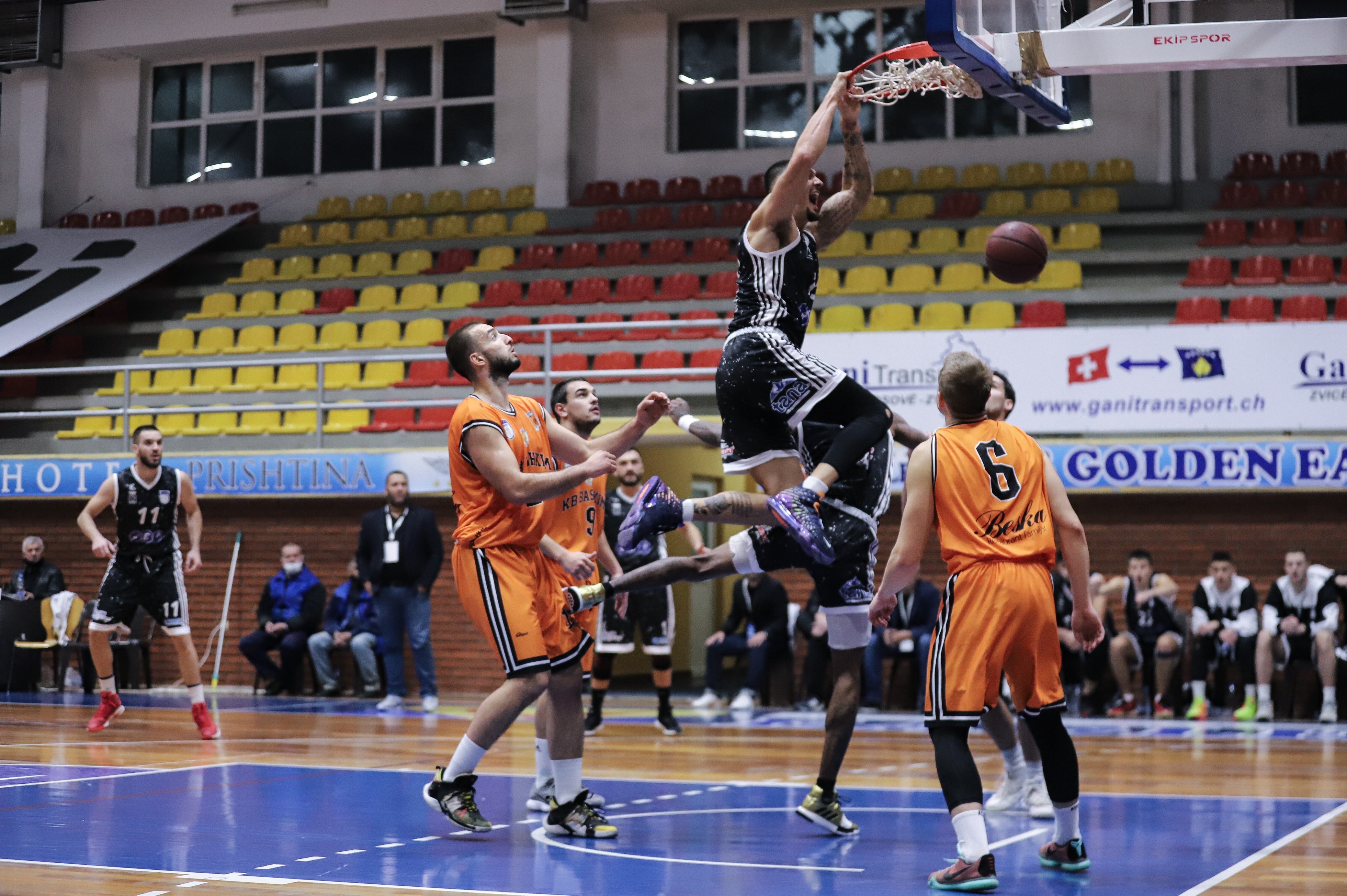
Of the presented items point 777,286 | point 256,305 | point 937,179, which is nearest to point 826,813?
point 777,286

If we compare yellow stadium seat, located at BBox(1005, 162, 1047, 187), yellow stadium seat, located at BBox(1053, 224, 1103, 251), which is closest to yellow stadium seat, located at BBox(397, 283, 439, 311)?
yellow stadium seat, located at BBox(1005, 162, 1047, 187)

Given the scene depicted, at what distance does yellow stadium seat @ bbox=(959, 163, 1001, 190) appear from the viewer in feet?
61.5

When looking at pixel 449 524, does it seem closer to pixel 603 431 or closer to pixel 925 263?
pixel 603 431

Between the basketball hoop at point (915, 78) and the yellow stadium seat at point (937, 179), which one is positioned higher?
the yellow stadium seat at point (937, 179)

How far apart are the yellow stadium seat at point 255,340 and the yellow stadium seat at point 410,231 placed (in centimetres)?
277

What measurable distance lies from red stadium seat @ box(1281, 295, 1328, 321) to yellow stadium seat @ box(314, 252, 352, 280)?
1192cm

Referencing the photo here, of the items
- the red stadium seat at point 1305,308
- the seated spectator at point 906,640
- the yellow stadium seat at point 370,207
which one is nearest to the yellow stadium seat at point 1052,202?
the red stadium seat at point 1305,308

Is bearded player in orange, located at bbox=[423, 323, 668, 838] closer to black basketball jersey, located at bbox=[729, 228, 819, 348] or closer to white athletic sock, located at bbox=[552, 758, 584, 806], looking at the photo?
white athletic sock, located at bbox=[552, 758, 584, 806]

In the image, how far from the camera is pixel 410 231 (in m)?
20.7

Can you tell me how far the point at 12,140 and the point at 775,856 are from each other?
21.9 meters

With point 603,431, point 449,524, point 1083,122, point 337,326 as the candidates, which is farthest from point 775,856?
point 1083,122

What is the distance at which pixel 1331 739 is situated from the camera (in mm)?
10586

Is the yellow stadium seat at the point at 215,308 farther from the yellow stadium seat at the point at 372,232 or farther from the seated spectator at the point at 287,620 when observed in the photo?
the seated spectator at the point at 287,620

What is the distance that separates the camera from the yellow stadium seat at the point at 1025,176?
18641 millimetres
